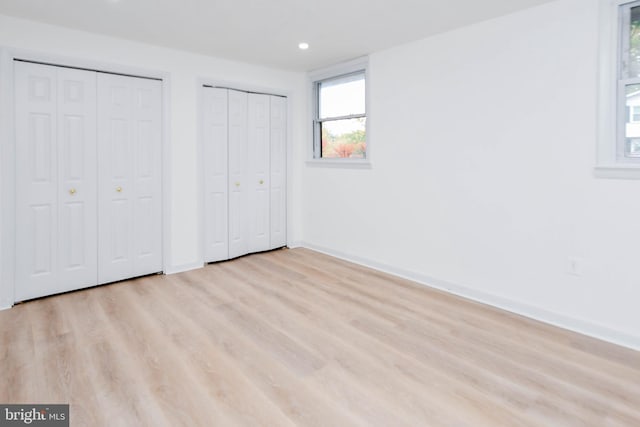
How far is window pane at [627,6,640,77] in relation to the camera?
2629 millimetres

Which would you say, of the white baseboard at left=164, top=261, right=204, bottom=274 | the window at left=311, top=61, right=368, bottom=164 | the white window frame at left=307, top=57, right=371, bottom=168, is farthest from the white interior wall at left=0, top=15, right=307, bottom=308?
the window at left=311, top=61, right=368, bottom=164

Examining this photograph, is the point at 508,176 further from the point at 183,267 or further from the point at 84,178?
the point at 84,178

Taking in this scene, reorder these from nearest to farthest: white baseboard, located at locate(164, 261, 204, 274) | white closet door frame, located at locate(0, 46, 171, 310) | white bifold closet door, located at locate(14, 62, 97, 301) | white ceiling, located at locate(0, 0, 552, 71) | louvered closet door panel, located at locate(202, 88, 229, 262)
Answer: white ceiling, located at locate(0, 0, 552, 71)
white closet door frame, located at locate(0, 46, 171, 310)
white bifold closet door, located at locate(14, 62, 97, 301)
white baseboard, located at locate(164, 261, 204, 274)
louvered closet door panel, located at locate(202, 88, 229, 262)

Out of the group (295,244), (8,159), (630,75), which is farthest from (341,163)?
(8,159)

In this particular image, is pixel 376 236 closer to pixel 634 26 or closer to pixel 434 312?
pixel 434 312

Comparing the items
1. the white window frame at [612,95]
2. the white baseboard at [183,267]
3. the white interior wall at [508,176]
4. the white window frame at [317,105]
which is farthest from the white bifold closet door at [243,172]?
the white window frame at [612,95]

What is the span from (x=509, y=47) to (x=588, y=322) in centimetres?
223

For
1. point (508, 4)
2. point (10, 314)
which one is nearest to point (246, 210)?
point (10, 314)

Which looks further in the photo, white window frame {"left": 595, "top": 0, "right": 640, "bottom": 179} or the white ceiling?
the white ceiling

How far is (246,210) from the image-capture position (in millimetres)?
4961

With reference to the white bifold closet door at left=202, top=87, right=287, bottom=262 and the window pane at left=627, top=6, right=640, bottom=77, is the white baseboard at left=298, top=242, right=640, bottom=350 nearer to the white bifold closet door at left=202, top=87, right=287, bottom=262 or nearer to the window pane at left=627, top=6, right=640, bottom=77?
the white bifold closet door at left=202, top=87, right=287, bottom=262

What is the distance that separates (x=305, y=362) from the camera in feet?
7.97

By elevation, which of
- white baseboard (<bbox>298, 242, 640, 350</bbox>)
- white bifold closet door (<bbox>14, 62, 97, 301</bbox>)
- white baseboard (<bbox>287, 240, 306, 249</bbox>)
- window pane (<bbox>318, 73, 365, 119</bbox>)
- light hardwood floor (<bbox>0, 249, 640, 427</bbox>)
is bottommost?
light hardwood floor (<bbox>0, 249, 640, 427</bbox>)

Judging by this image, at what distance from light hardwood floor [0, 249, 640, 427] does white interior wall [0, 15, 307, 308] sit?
87 cm
